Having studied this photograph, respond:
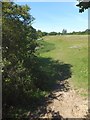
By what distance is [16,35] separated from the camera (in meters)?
18.1

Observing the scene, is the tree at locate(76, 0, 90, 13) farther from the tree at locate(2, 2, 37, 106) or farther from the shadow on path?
the shadow on path

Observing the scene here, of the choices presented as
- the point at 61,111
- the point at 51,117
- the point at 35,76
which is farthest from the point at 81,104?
the point at 35,76

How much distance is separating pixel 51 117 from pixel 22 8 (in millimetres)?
9859

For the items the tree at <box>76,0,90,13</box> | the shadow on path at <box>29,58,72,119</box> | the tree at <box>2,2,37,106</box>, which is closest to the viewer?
the tree at <box>76,0,90,13</box>

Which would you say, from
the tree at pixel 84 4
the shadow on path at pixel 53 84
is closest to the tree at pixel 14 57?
the shadow on path at pixel 53 84

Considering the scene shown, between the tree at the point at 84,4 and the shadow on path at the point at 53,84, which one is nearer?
the tree at the point at 84,4

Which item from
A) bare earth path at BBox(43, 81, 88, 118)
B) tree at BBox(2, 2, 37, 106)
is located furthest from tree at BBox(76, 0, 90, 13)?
bare earth path at BBox(43, 81, 88, 118)

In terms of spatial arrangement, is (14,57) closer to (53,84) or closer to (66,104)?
(66,104)

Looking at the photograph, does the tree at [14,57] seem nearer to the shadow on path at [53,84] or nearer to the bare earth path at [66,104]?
the shadow on path at [53,84]

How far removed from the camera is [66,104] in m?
17.5

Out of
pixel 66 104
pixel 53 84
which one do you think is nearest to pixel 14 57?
pixel 66 104

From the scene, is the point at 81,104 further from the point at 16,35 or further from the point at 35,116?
the point at 16,35

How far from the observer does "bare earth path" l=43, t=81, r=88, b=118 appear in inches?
620

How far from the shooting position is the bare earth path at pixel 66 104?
51.7 ft
